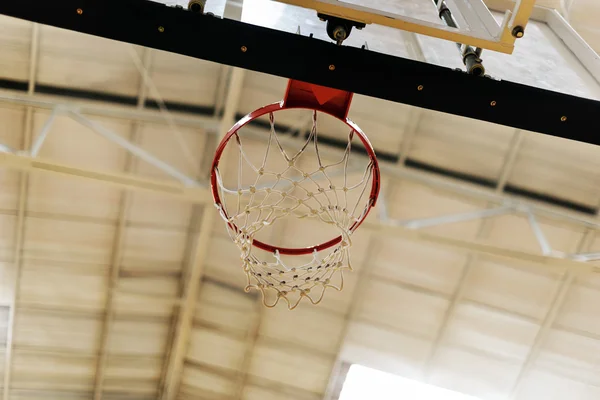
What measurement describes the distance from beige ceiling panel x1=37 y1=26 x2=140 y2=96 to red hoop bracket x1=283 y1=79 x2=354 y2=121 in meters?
4.84

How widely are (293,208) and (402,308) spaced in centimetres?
556

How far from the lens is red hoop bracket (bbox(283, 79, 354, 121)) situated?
12.1ft

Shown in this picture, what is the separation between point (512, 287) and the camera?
31.4 feet

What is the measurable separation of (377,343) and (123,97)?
18.0ft

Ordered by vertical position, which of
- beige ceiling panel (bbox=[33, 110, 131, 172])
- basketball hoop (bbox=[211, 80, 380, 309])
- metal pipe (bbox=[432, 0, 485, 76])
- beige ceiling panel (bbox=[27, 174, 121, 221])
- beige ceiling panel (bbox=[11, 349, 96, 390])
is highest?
metal pipe (bbox=[432, 0, 485, 76])

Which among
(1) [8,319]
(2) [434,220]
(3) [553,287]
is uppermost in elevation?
(2) [434,220]

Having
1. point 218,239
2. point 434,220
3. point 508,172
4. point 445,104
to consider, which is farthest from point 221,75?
point 445,104

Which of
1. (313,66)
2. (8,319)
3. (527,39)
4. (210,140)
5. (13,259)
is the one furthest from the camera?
(8,319)

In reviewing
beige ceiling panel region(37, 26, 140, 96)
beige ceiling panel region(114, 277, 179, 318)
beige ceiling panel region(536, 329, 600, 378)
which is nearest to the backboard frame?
beige ceiling panel region(37, 26, 140, 96)

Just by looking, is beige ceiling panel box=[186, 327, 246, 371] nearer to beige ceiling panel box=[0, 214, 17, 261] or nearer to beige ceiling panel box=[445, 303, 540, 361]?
beige ceiling panel box=[0, 214, 17, 261]

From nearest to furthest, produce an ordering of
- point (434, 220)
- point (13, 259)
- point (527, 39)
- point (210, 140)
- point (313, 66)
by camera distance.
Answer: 1. point (313, 66)
2. point (527, 39)
3. point (434, 220)
4. point (210, 140)
5. point (13, 259)

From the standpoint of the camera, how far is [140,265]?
10203 millimetres

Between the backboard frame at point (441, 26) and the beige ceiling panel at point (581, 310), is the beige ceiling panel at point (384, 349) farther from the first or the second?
the backboard frame at point (441, 26)

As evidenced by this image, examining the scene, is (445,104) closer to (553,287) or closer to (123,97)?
(123,97)
